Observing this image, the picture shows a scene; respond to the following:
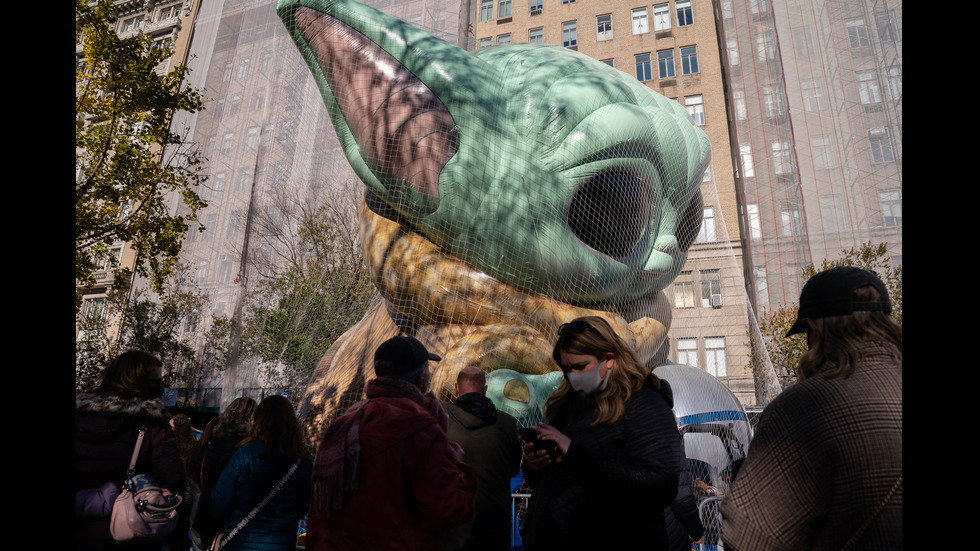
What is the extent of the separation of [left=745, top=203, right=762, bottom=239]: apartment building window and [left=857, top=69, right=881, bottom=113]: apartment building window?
4259 millimetres

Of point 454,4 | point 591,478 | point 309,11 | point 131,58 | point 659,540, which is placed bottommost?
point 659,540

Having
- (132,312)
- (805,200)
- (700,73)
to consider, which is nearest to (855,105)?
(805,200)

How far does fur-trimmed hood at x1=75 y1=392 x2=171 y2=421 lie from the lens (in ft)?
8.02

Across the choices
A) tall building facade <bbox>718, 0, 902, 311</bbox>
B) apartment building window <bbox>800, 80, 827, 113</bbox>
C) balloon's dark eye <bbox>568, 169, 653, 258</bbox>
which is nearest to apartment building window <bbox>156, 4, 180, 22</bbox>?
tall building facade <bbox>718, 0, 902, 311</bbox>

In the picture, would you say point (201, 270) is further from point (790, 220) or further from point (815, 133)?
point (815, 133)

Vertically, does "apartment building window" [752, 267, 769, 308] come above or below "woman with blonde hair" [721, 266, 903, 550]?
above

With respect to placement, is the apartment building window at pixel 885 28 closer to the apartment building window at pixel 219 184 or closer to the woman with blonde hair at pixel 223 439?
the woman with blonde hair at pixel 223 439

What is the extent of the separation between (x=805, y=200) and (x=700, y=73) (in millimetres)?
8480

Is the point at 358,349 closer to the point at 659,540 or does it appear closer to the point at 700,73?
the point at 659,540

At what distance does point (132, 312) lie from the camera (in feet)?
71.9

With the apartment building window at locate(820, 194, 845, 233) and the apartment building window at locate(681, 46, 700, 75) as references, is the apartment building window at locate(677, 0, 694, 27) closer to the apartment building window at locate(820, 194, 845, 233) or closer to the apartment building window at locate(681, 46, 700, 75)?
the apartment building window at locate(681, 46, 700, 75)

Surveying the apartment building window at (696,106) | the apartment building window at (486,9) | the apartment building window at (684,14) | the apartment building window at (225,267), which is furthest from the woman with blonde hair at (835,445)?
the apartment building window at (486,9)

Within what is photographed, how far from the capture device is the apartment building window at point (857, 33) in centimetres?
1356

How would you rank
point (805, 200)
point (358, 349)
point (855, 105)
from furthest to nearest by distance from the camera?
point (805, 200)
point (855, 105)
point (358, 349)
